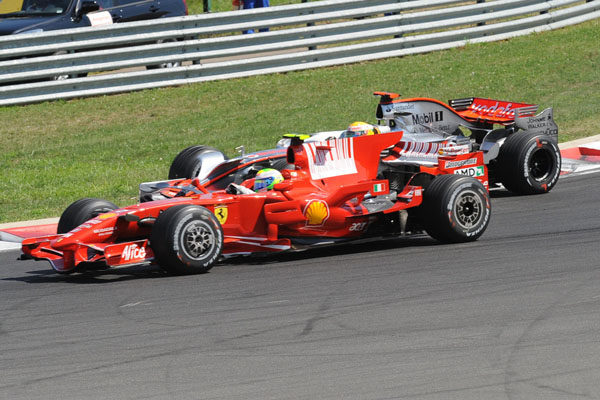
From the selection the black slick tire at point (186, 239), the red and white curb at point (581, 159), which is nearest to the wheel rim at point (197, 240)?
the black slick tire at point (186, 239)

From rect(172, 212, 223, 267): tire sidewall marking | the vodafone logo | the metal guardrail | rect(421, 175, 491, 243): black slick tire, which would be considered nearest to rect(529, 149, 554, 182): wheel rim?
rect(421, 175, 491, 243): black slick tire

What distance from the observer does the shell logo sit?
8.51 meters

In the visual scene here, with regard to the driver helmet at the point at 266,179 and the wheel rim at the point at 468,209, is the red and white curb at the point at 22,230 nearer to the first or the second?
the driver helmet at the point at 266,179

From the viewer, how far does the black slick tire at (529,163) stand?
35.1ft

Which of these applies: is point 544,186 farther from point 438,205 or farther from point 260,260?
point 260,260

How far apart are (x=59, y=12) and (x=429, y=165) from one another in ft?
32.7

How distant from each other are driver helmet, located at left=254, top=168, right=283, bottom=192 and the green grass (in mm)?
3565

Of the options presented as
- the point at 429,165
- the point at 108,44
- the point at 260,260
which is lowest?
the point at 260,260

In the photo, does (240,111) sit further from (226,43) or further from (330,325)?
(330,325)

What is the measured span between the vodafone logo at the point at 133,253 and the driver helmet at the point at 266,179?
1236mm

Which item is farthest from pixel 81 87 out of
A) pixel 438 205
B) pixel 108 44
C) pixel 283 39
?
pixel 438 205

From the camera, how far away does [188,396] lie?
5.12 metres

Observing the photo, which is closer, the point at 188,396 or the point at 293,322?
the point at 188,396

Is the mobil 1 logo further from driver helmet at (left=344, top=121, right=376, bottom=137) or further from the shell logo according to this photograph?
the shell logo
